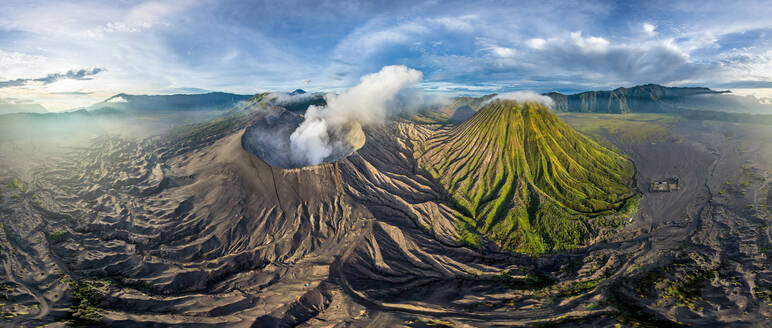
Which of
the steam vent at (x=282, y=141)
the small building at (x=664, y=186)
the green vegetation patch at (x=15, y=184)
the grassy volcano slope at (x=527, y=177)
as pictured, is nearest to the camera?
the grassy volcano slope at (x=527, y=177)

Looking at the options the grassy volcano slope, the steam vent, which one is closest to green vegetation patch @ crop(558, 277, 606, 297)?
the grassy volcano slope

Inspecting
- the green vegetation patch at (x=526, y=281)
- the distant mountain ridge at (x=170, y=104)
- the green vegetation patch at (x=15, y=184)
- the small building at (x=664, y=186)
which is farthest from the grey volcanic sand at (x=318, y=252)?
the distant mountain ridge at (x=170, y=104)

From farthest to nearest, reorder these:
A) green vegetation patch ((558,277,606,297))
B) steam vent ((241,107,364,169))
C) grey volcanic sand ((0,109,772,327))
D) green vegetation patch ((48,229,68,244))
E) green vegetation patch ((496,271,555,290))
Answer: steam vent ((241,107,364,169)) → green vegetation patch ((48,229,68,244)) → green vegetation patch ((496,271,555,290)) → green vegetation patch ((558,277,606,297)) → grey volcanic sand ((0,109,772,327))

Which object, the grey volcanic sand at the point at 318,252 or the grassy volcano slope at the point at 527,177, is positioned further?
the grassy volcano slope at the point at 527,177

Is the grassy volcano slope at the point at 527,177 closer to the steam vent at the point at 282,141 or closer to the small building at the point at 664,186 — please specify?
the small building at the point at 664,186

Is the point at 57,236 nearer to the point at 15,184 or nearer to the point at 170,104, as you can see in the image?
the point at 15,184

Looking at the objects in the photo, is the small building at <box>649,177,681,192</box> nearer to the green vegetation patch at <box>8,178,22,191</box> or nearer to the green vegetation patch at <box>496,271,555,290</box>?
the green vegetation patch at <box>496,271,555,290</box>
